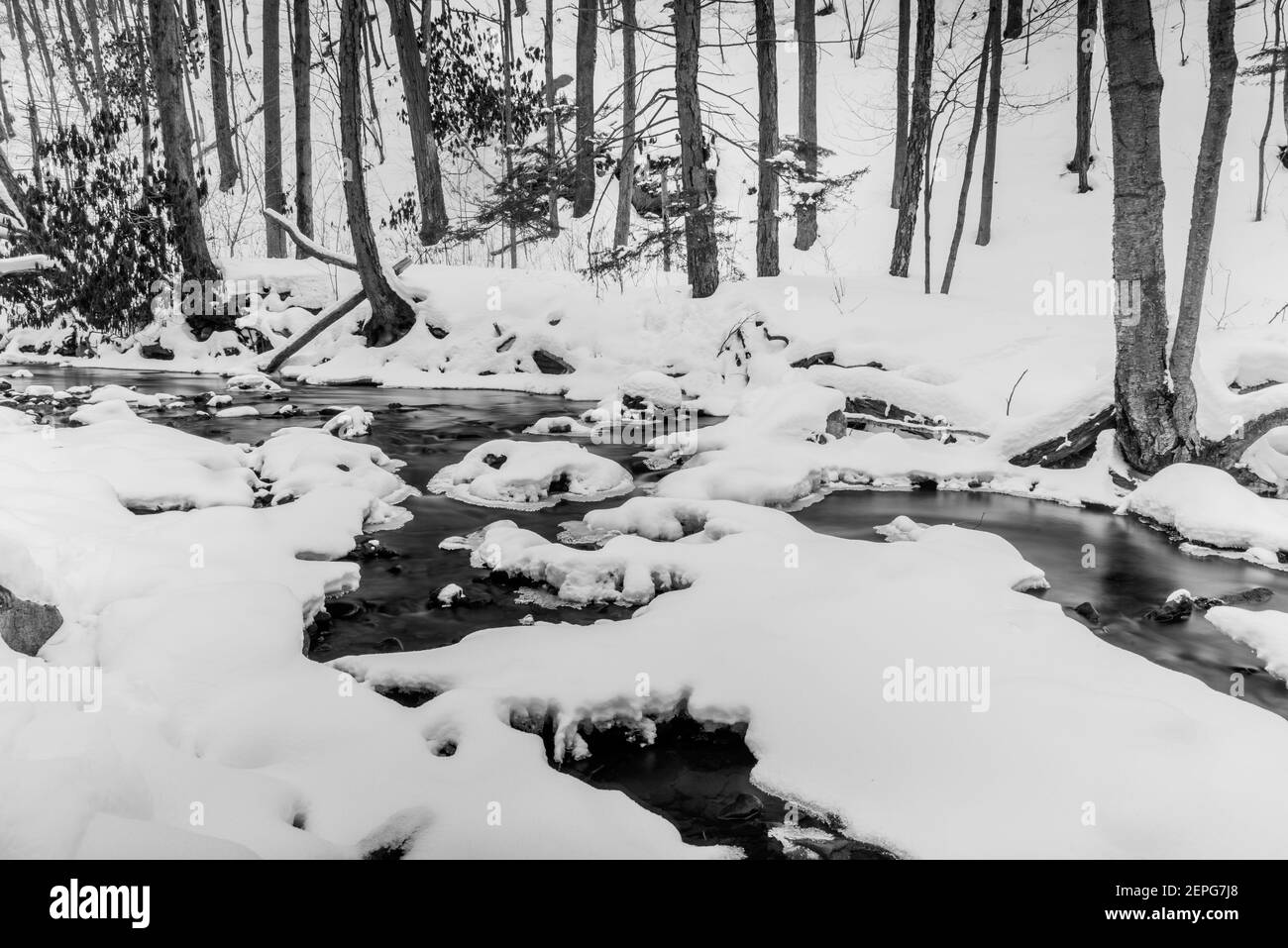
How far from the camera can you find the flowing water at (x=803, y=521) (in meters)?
2.87

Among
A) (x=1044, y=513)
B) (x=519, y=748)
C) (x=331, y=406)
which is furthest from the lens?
(x=331, y=406)

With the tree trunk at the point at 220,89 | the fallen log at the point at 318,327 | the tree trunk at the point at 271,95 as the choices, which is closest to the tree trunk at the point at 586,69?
the tree trunk at the point at 220,89

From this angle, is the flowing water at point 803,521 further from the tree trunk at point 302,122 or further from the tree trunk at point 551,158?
the tree trunk at point 302,122

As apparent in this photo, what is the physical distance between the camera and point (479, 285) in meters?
12.8

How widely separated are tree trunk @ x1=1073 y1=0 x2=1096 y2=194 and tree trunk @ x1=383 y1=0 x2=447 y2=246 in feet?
39.2

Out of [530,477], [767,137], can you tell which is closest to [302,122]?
[767,137]

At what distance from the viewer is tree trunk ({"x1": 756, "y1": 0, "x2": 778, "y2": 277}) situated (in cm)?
1186

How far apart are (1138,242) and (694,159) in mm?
6185

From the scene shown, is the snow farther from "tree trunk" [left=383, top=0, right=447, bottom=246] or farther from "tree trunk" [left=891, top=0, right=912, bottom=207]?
"tree trunk" [left=891, top=0, right=912, bottom=207]

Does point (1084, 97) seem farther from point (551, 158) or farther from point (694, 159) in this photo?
point (551, 158)

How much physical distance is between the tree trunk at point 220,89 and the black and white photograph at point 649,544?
1835mm

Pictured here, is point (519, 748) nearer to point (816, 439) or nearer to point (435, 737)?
point (435, 737)

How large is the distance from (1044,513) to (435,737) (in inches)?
192
